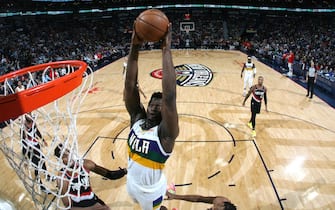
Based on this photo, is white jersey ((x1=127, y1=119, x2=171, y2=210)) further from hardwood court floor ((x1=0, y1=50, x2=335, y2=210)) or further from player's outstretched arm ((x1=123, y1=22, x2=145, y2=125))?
hardwood court floor ((x1=0, y1=50, x2=335, y2=210))

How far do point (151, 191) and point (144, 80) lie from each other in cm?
1254

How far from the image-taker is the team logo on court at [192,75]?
1400 cm

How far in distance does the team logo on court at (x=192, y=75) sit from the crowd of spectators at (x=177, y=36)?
199 inches

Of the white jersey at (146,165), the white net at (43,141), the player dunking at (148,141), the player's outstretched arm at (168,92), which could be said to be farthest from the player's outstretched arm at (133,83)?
the white net at (43,141)

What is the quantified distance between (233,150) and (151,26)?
5571 mm

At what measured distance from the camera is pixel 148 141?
91.4 inches

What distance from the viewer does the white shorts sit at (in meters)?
2.43

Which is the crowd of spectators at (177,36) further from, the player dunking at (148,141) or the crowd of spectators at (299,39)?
the player dunking at (148,141)

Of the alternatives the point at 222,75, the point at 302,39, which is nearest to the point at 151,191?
the point at 222,75

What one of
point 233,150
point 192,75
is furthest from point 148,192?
point 192,75

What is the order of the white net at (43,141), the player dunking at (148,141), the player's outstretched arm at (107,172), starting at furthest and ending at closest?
the player's outstretched arm at (107,172), the white net at (43,141), the player dunking at (148,141)

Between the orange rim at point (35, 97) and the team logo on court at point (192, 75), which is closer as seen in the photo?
the orange rim at point (35, 97)

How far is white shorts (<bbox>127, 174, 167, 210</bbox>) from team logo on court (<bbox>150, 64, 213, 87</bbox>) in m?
10.7

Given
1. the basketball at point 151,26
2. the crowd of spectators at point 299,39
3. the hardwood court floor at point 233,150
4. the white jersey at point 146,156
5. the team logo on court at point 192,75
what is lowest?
the hardwood court floor at point 233,150
